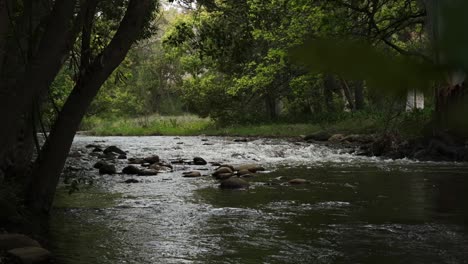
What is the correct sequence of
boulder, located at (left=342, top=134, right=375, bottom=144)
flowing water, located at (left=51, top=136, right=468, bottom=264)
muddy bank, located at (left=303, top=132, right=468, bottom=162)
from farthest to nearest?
boulder, located at (left=342, top=134, right=375, bottom=144), muddy bank, located at (left=303, top=132, right=468, bottom=162), flowing water, located at (left=51, top=136, right=468, bottom=264)

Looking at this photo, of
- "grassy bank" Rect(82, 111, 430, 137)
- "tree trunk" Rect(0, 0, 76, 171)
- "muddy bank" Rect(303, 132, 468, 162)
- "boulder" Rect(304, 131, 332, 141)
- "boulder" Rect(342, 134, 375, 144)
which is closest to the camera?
"tree trunk" Rect(0, 0, 76, 171)

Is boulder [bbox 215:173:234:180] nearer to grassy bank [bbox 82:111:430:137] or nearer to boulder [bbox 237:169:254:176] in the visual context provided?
boulder [bbox 237:169:254:176]

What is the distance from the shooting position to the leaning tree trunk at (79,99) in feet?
23.0

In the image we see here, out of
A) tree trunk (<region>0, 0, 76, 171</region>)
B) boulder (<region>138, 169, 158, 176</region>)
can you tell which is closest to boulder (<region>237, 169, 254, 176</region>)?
boulder (<region>138, 169, 158, 176</region>)

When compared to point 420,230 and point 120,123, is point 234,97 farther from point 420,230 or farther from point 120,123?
point 420,230

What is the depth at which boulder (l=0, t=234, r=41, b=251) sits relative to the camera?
20.5 ft

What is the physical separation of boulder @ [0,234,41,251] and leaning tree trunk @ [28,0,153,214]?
3.95 ft

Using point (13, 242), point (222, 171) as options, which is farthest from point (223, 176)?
point (13, 242)

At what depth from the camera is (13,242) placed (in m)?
6.34

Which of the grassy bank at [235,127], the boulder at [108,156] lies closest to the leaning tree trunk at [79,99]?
the boulder at [108,156]

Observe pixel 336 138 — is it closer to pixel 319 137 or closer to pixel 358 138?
pixel 319 137

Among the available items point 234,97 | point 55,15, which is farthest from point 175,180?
point 234,97

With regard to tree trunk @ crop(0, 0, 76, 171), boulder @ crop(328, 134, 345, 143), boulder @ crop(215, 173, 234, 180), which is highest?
tree trunk @ crop(0, 0, 76, 171)

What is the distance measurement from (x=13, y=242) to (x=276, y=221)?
12.6 ft
